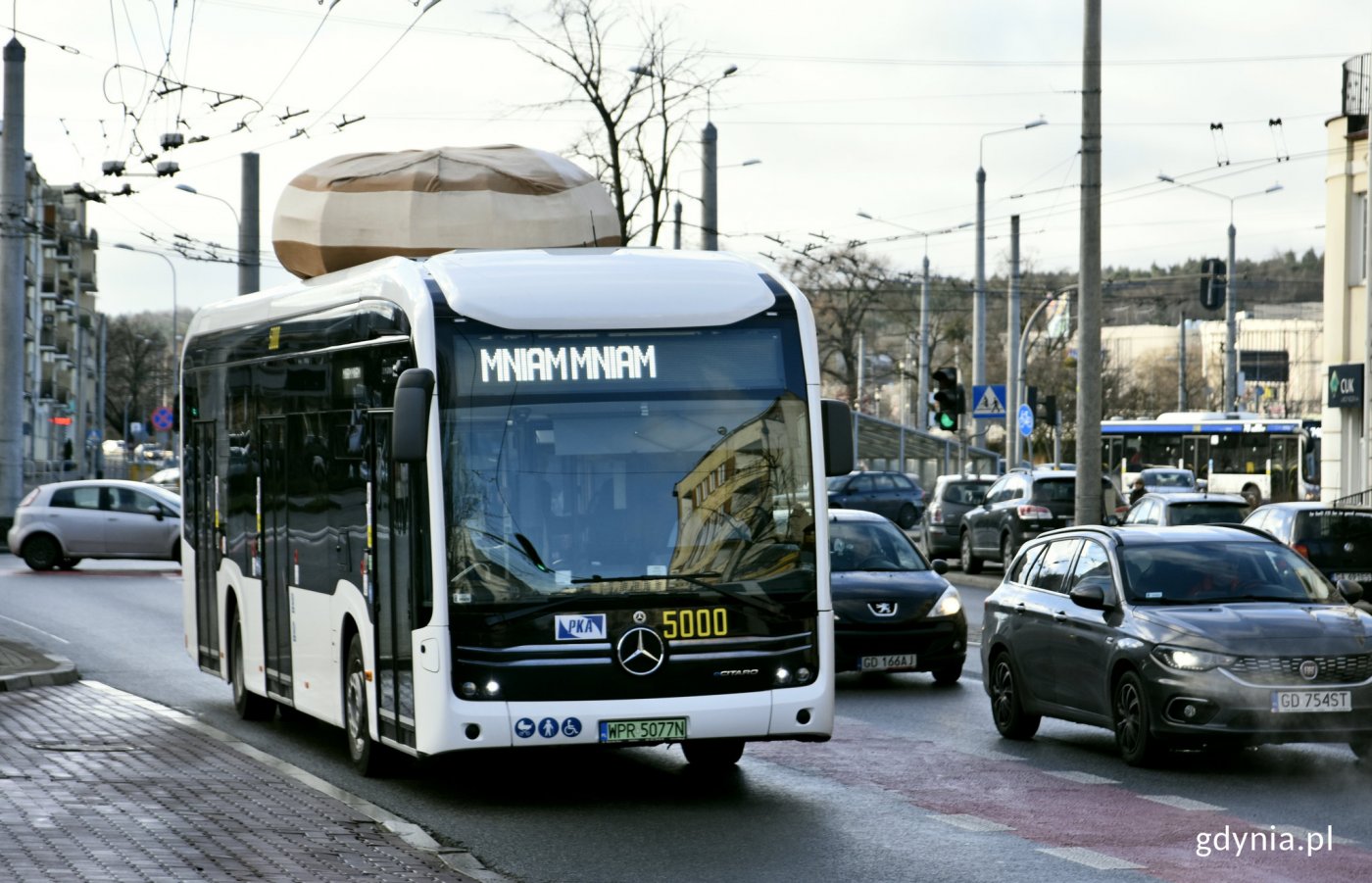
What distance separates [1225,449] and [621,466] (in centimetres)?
5170

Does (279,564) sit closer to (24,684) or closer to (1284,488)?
(24,684)

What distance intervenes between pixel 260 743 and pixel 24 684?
4.10 m

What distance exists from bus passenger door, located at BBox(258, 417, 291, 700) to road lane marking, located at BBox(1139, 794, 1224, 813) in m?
5.79

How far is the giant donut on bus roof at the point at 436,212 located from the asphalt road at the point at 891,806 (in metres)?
3.45

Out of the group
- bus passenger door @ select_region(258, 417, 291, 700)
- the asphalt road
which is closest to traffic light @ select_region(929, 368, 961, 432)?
the asphalt road

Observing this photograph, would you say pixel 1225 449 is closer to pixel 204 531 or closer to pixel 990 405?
pixel 990 405

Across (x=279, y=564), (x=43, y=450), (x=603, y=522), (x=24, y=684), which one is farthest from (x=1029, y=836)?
(x=43, y=450)

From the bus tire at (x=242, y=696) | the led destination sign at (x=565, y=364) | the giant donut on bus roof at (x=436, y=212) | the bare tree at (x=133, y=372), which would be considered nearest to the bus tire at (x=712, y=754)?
the led destination sign at (x=565, y=364)

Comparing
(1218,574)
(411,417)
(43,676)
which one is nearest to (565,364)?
(411,417)

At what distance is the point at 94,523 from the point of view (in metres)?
35.7

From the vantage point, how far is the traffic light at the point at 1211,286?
44125 mm

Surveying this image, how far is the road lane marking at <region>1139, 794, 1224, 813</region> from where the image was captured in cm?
1065

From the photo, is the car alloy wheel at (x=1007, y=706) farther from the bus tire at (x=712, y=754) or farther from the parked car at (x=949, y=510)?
the parked car at (x=949, y=510)

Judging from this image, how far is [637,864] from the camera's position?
362 inches
